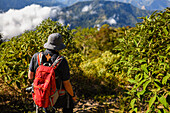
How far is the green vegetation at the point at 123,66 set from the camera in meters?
2.28

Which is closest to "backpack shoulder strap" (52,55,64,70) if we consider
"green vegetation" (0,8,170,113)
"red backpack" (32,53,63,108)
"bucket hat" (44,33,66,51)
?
"red backpack" (32,53,63,108)

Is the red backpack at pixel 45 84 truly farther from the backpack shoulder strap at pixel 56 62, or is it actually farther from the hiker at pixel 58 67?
the hiker at pixel 58 67

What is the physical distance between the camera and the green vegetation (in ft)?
7.48

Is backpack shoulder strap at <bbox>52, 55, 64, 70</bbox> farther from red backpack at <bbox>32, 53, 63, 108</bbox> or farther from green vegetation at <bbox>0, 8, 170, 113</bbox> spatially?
green vegetation at <bbox>0, 8, 170, 113</bbox>

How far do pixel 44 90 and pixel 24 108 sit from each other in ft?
8.22

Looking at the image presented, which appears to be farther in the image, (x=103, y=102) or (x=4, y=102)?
(x=103, y=102)

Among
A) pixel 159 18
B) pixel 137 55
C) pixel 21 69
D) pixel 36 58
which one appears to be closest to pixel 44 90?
pixel 36 58

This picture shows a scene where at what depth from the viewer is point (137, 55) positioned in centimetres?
270

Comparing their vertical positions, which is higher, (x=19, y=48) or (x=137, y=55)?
(x=19, y=48)

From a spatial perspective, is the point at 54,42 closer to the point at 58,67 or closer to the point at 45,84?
the point at 58,67

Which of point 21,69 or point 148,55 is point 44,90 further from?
point 148,55

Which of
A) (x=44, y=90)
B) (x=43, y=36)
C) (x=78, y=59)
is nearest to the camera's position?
(x=44, y=90)

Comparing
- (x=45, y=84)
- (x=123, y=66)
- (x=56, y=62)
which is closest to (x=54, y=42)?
(x=56, y=62)

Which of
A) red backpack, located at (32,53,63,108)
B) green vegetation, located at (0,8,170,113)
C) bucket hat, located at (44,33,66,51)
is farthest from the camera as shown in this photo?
bucket hat, located at (44,33,66,51)
